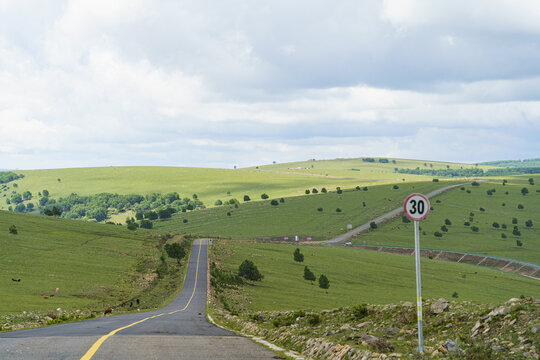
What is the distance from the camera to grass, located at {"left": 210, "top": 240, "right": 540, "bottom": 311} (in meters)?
75.1

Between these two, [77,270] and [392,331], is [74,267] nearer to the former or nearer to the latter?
[77,270]

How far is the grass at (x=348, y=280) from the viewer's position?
75062mm

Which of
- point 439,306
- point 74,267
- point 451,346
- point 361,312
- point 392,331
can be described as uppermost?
point 451,346

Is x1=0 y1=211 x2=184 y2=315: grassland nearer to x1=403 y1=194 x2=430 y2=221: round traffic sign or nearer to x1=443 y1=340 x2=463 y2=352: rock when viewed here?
x1=403 y1=194 x2=430 y2=221: round traffic sign

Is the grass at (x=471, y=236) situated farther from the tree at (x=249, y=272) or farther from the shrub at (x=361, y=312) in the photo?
the shrub at (x=361, y=312)

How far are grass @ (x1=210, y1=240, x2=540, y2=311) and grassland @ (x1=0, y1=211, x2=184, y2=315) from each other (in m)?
14.6

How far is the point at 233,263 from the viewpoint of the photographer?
99.4m

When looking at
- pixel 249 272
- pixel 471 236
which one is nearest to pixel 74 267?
pixel 249 272

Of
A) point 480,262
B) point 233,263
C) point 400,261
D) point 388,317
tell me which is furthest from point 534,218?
point 388,317

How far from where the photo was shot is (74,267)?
79.1 m

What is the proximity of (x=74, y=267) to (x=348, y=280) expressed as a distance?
52.8m

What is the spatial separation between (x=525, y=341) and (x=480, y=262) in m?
146

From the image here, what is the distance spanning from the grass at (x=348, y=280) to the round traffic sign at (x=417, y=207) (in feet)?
166

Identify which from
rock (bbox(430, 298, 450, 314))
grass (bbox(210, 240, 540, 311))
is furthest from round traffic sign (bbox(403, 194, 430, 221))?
grass (bbox(210, 240, 540, 311))
